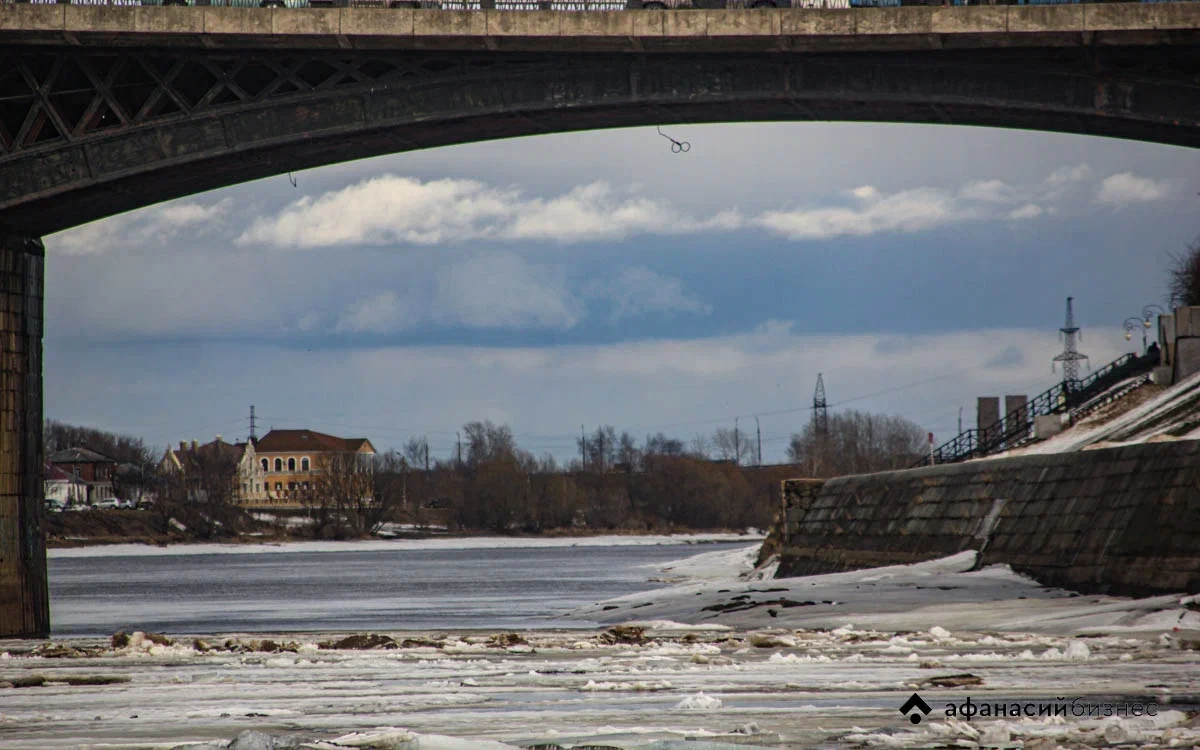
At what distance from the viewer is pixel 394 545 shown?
12750 cm

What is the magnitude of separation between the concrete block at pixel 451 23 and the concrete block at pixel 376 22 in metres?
0.18

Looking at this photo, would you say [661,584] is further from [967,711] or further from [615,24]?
[967,711]

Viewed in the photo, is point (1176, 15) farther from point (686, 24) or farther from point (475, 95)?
point (475, 95)

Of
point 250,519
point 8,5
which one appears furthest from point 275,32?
point 250,519

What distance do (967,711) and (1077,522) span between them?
1076cm

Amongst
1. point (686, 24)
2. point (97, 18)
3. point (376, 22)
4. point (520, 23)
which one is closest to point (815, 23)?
point (686, 24)

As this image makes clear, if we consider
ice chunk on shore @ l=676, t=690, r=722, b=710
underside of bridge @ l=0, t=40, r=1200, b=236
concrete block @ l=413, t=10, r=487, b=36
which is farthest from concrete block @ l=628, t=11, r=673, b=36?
ice chunk on shore @ l=676, t=690, r=722, b=710

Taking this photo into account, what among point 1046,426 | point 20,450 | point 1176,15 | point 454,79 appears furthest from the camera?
point 1046,426

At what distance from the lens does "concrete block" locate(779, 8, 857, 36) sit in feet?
71.8

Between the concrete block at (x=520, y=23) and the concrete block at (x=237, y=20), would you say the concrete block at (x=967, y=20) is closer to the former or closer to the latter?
the concrete block at (x=520, y=23)

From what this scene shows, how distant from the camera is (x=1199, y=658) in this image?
37.8ft

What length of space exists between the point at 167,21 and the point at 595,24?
656 cm

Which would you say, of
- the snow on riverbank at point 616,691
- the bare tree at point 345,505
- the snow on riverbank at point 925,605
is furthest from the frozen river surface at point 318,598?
the bare tree at point 345,505

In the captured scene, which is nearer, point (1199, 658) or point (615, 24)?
point (1199, 658)
